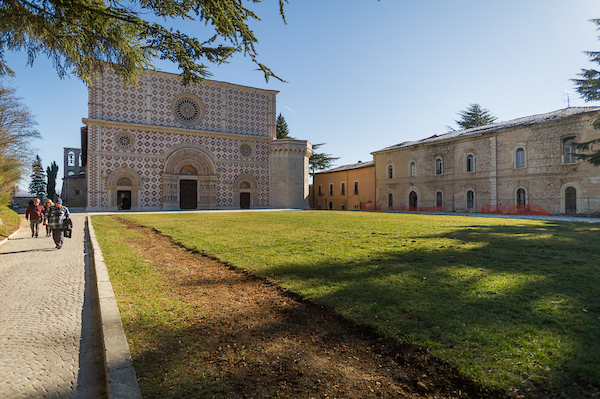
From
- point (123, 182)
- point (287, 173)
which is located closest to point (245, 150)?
point (287, 173)

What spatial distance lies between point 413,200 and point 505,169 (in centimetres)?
925

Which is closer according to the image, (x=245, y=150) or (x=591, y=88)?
(x=591, y=88)

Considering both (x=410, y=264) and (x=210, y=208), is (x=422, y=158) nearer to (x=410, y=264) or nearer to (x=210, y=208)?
(x=210, y=208)

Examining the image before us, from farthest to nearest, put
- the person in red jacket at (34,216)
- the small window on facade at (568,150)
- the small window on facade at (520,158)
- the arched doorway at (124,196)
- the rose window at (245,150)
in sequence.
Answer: the rose window at (245,150)
the arched doorway at (124,196)
the small window on facade at (520,158)
the small window on facade at (568,150)
the person in red jacket at (34,216)

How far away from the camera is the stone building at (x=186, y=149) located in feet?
102

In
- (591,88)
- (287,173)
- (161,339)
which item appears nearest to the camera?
(161,339)

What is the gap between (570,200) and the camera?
22156 mm

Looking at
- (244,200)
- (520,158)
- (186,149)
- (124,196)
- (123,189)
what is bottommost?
(244,200)

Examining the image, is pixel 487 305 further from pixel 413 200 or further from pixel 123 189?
pixel 123 189

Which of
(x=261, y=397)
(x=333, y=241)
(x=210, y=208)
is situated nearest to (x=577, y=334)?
(x=261, y=397)

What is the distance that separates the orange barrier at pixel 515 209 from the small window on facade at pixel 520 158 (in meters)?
3.28

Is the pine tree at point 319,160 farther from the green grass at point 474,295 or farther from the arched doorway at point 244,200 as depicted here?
the green grass at point 474,295

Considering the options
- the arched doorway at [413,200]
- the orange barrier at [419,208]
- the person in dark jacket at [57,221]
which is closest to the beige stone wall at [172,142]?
the orange barrier at [419,208]

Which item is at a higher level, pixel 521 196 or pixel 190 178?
pixel 190 178
